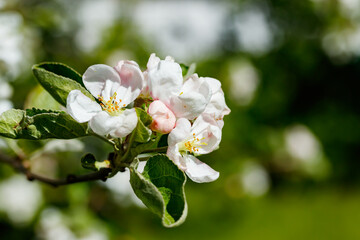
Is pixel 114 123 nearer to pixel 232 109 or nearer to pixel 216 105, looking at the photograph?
pixel 216 105

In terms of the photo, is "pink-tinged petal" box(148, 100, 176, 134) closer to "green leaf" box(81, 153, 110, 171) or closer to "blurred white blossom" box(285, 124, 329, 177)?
"green leaf" box(81, 153, 110, 171)

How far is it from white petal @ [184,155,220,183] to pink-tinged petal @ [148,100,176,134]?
102 mm

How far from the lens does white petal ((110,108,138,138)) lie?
76 centimetres

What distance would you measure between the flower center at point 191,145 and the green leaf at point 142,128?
4.0 inches

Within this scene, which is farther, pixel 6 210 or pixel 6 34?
pixel 6 210

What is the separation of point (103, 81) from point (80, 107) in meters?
0.09

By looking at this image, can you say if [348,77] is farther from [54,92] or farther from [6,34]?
[54,92]

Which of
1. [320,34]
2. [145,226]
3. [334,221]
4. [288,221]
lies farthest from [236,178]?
[334,221]

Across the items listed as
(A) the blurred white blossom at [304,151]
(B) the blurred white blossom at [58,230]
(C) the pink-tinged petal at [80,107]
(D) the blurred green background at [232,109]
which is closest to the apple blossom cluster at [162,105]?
(C) the pink-tinged petal at [80,107]

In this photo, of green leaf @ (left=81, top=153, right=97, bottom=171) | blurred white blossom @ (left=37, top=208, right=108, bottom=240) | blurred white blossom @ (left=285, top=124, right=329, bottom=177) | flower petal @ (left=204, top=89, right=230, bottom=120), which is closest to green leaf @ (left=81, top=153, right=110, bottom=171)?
green leaf @ (left=81, top=153, right=97, bottom=171)

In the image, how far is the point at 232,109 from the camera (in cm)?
359

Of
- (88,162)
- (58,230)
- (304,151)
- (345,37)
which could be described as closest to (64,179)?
(88,162)

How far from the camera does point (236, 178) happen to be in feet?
10.8

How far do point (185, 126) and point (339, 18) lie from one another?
129 inches
